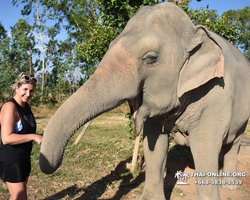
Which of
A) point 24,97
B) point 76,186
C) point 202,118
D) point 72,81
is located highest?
point 72,81

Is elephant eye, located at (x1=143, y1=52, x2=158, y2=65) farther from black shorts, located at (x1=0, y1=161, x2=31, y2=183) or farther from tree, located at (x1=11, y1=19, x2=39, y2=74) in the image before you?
tree, located at (x1=11, y1=19, x2=39, y2=74)

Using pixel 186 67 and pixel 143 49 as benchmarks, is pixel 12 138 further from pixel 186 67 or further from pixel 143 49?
pixel 186 67

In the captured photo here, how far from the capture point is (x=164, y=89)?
2.32m

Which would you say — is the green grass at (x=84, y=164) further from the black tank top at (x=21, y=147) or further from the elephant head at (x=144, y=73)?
the elephant head at (x=144, y=73)

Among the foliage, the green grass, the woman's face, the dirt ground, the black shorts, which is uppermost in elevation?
the foliage

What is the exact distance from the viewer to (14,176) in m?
2.43

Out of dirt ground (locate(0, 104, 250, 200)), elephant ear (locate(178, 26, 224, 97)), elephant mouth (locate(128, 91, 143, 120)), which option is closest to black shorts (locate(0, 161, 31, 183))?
elephant mouth (locate(128, 91, 143, 120))

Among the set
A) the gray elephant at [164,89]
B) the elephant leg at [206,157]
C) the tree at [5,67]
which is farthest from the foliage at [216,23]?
the tree at [5,67]

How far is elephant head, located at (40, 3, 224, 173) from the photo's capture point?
1.90 m

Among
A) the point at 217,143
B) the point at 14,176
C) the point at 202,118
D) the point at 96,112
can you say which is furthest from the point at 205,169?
the point at 14,176

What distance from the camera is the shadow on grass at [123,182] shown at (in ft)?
12.6

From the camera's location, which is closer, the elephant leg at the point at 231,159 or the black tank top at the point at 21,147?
the black tank top at the point at 21,147

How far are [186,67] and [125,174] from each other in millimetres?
2939

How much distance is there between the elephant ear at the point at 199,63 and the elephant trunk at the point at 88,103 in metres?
0.55
